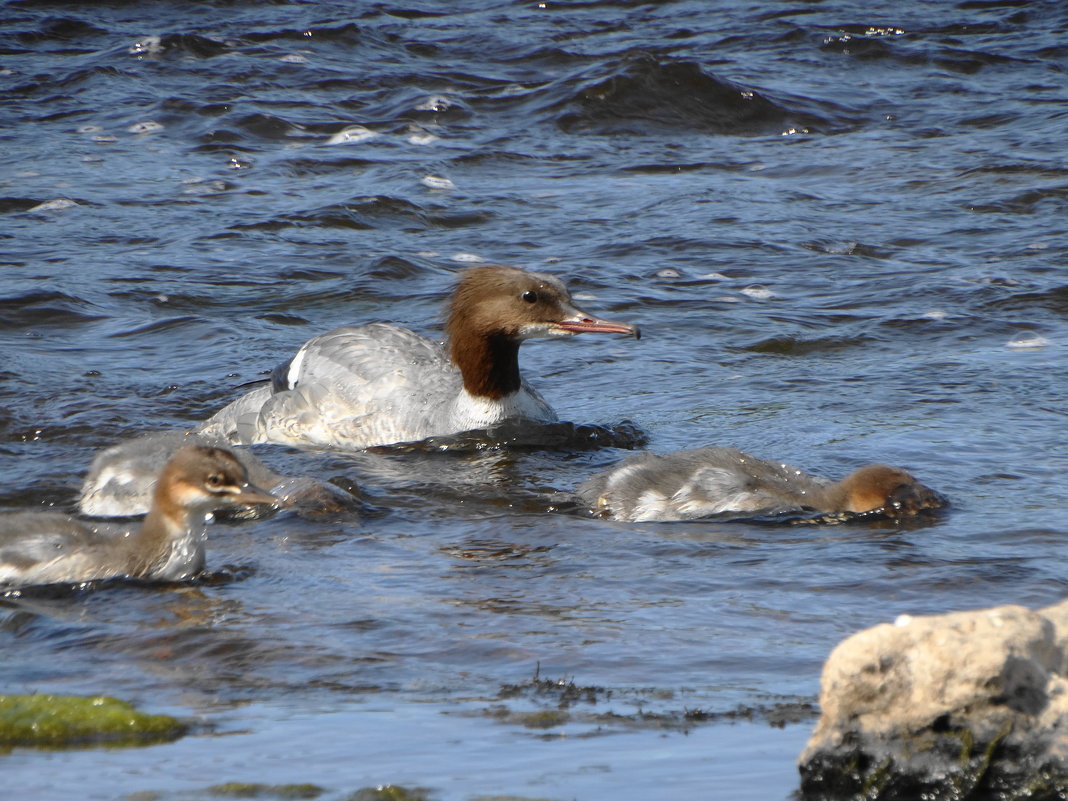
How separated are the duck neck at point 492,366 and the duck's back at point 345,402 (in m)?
0.19

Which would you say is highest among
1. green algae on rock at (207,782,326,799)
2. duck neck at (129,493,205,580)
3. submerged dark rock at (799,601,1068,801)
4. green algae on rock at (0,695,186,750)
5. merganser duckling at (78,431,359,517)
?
submerged dark rock at (799,601,1068,801)

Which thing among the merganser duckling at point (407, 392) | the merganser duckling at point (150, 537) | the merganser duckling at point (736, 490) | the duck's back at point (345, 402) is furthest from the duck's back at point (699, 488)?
the duck's back at point (345, 402)

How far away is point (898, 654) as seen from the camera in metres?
3.84

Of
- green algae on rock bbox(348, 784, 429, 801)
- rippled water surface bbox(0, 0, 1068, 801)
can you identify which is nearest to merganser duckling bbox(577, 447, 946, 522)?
→ rippled water surface bbox(0, 0, 1068, 801)

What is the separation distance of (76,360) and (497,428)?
300cm

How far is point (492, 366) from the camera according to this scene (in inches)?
376

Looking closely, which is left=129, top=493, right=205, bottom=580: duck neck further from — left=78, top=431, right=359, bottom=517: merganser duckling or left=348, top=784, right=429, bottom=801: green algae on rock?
left=348, top=784, right=429, bottom=801: green algae on rock

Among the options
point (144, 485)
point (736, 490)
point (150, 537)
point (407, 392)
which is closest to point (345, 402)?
point (407, 392)

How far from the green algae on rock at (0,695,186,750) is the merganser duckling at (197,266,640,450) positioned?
484 centimetres

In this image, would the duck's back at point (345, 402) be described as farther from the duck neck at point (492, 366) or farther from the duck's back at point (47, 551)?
the duck's back at point (47, 551)

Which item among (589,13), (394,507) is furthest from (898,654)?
(589,13)

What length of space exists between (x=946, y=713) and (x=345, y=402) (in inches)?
239

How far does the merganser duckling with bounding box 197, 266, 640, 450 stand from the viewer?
9461mm

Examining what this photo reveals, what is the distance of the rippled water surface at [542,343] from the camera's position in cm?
489
